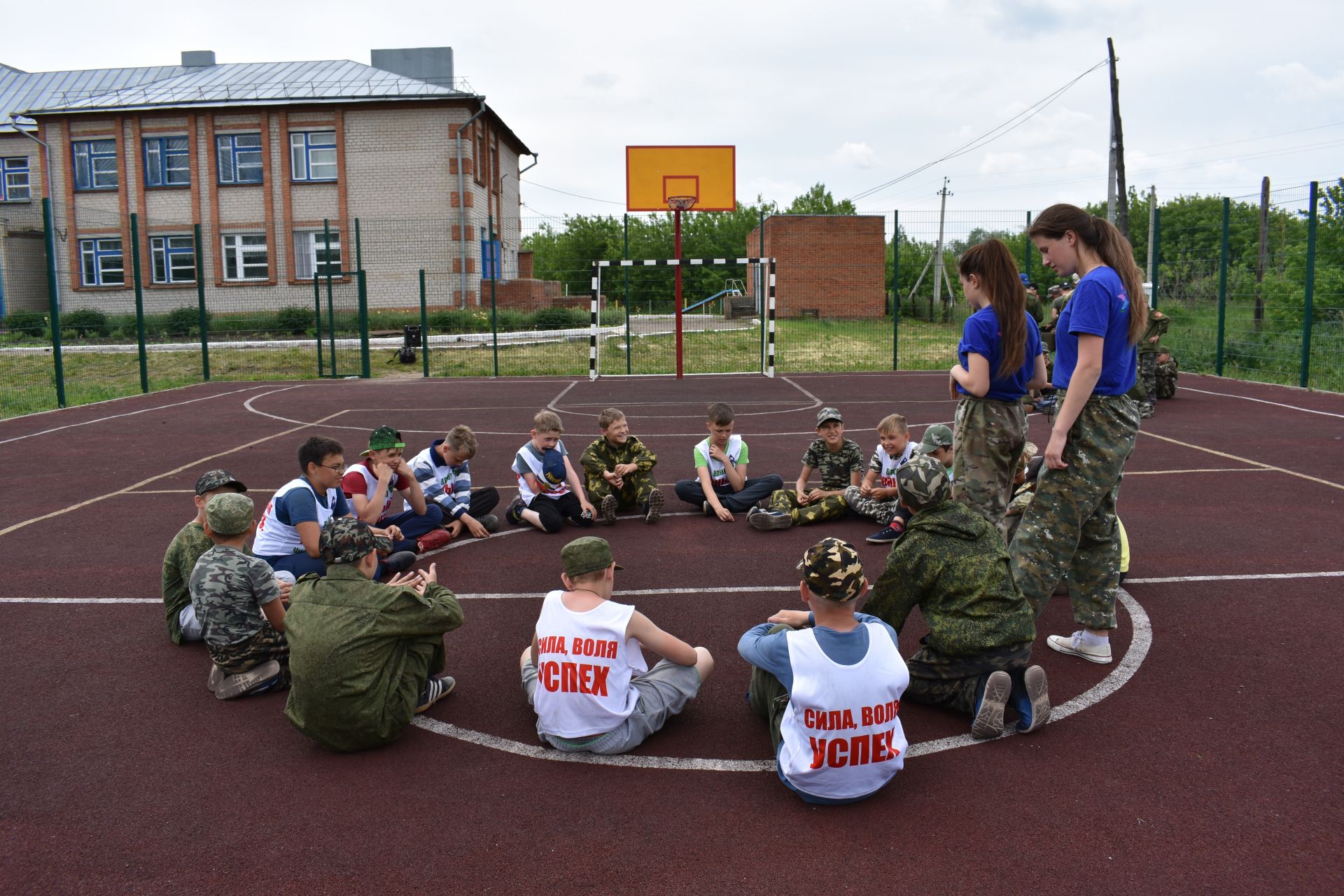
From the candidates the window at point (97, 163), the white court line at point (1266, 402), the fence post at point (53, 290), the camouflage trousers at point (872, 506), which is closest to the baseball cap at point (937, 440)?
the camouflage trousers at point (872, 506)

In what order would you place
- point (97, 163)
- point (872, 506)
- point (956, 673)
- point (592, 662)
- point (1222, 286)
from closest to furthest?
point (592, 662)
point (956, 673)
point (872, 506)
point (1222, 286)
point (97, 163)

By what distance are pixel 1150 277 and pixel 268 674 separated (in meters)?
21.3

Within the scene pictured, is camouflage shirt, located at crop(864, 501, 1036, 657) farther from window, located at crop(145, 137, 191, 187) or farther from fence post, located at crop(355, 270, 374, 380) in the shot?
window, located at crop(145, 137, 191, 187)

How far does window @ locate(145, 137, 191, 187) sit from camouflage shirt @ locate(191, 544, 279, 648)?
112ft

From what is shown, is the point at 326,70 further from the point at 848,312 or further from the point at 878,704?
the point at 878,704

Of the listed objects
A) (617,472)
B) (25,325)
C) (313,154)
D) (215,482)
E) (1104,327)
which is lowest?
(617,472)

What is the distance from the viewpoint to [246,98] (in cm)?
3291

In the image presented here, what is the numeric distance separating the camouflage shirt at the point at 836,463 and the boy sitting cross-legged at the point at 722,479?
362 millimetres

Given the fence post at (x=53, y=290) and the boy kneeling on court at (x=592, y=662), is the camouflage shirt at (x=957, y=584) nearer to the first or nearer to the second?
the boy kneeling on court at (x=592, y=662)

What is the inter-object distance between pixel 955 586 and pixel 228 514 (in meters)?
3.21

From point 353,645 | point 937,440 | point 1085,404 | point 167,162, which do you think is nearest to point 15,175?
A: point 167,162

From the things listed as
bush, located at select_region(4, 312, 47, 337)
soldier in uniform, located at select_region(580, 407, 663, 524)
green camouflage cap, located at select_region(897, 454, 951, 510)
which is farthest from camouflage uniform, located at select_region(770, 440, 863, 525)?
bush, located at select_region(4, 312, 47, 337)

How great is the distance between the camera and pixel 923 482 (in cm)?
401

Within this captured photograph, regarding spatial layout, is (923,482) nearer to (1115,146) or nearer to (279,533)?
(279,533)
